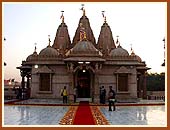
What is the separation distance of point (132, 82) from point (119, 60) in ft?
5.11

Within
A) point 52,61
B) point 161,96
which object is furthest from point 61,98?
point 161,96

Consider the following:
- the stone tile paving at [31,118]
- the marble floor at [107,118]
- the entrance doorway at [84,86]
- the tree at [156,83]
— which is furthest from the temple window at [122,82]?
the tree at [156,83]

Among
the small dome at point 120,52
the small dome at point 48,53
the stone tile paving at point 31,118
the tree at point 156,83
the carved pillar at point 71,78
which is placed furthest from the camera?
the tree at point 156,83

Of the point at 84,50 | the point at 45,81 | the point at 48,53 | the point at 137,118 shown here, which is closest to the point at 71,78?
the point at 45,81

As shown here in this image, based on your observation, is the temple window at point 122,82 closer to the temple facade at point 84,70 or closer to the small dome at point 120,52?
the temple facade at point 84,70

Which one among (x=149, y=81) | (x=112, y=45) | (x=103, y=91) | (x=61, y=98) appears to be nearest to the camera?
(x=103, y=91)

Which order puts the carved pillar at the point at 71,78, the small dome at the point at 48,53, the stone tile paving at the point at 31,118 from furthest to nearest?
1. the small dome at the point at 48,53
2. the carved pillar at the point at 71,78
3. the stone tile paving at the point at 31,118

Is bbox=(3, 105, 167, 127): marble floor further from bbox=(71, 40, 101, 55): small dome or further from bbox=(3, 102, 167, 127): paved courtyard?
bbox=(71, 40, 101, 55): small dome

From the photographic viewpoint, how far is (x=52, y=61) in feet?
62.9

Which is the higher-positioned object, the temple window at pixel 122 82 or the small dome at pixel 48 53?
the small dome at pixel 48 53

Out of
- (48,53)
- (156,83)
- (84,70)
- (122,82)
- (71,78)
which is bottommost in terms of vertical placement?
(156,83)

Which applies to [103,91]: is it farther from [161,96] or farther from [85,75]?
[161,96]

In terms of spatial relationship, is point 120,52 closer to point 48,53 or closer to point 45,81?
point 48,53

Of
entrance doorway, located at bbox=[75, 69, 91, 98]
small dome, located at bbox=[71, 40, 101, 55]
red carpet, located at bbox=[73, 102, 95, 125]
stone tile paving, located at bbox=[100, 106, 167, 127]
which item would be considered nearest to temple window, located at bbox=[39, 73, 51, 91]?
small dome, located at bbox=[71, 40, 101, 55]
